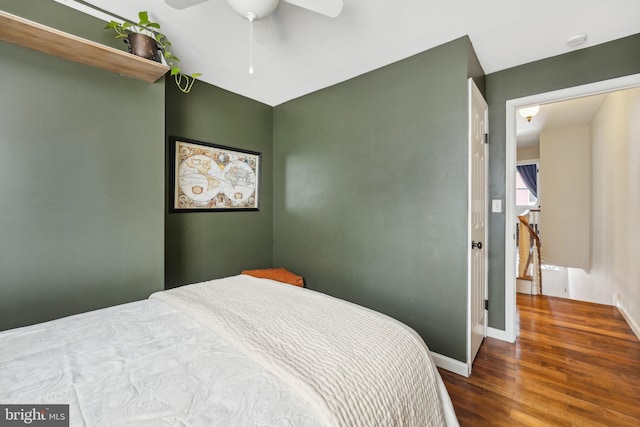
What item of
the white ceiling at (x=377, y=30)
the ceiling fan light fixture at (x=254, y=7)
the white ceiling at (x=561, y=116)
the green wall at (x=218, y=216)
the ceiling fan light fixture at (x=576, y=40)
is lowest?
the green wall at (x=218, y=216)

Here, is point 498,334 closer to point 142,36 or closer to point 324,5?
point 324,5

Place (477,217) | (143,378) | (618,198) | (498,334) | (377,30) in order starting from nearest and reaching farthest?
1. (143,378)
2. (377,30)
3. (477,217)
4. (498,334)
5. (618,198)

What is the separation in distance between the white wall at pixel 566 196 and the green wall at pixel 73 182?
5.79 m

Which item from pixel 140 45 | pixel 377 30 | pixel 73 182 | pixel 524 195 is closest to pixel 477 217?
pixel 377 30

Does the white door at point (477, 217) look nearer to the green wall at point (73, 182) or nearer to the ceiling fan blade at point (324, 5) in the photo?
the ceiling fan blade at point (324, 5)

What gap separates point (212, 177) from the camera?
8.96 ft

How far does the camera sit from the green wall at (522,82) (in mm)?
1956

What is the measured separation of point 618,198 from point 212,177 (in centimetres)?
442

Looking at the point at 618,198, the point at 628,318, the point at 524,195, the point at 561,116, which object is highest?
the point at 561,116

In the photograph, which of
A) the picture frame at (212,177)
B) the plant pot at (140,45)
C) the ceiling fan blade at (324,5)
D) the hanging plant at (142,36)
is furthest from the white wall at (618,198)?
the plant pot at (140,45)

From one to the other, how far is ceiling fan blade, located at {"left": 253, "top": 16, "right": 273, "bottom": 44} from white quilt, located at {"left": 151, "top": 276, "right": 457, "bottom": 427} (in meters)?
1.58

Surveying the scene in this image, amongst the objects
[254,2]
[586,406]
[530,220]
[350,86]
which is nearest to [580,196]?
[530,220]

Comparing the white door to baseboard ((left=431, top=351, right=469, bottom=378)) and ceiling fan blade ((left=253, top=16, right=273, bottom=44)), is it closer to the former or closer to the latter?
baseboard ((left=431, top=351, right=469, bottom=378))

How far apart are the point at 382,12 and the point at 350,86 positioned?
879mm
